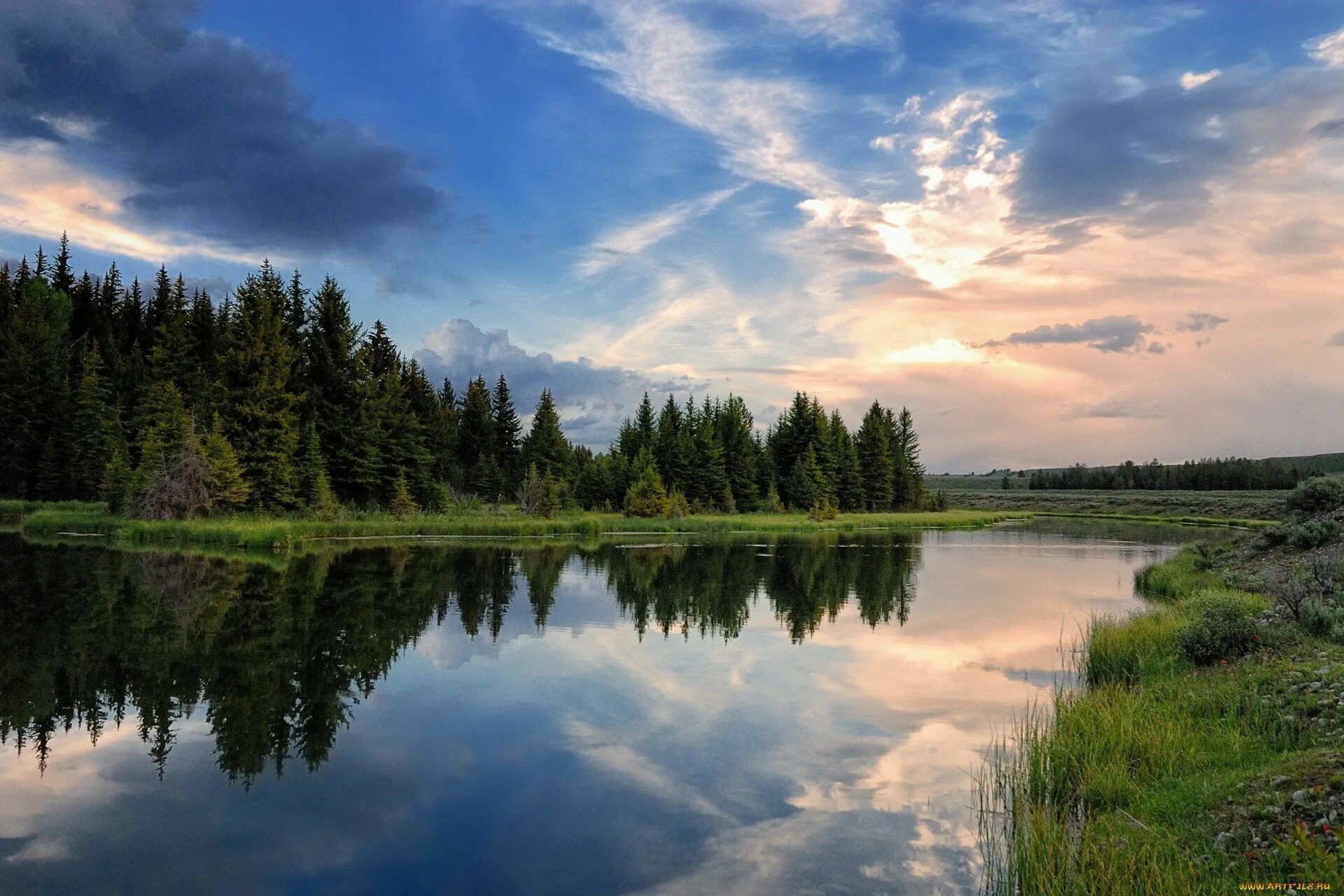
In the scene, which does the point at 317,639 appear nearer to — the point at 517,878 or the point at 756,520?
the point at 517,878

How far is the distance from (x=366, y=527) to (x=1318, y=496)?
158 ft

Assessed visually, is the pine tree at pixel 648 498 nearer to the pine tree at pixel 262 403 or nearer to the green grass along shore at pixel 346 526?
the green grass along shore at pixel 346 526

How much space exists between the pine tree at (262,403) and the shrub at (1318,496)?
52.1 meters

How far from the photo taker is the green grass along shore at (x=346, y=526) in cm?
4250

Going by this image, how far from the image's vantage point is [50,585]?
25406 millimetres

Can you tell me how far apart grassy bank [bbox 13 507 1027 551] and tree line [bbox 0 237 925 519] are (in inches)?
91.1

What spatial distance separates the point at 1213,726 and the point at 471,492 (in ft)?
263

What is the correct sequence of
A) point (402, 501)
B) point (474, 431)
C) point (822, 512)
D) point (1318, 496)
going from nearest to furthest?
1. point (1318, 496)
2. point (402, 501)
3. point (822, 512)
4. point (474, 431)

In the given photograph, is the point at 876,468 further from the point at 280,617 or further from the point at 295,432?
the point at 280,617

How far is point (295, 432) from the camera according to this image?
54.1 metres

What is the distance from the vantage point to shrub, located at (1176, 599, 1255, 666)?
555 inches

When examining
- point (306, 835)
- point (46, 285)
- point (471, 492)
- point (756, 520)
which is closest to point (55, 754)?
point (306, 835)

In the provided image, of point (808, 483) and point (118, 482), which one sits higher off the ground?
point (808, 483)

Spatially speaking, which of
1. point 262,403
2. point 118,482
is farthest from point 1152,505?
point 118,482
